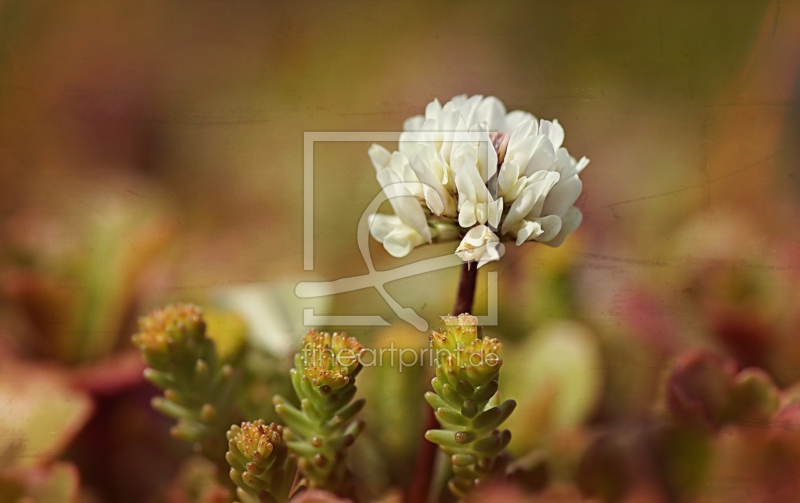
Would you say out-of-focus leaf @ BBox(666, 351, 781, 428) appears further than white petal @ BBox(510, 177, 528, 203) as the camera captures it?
Yes

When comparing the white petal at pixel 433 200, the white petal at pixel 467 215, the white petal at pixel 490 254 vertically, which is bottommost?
the white petal at pixel 490 254

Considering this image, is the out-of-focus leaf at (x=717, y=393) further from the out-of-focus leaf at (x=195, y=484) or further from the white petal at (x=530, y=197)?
the out-of-focus leaf at (x=195, y=484)

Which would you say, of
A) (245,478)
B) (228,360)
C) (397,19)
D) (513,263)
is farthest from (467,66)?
(245,478)

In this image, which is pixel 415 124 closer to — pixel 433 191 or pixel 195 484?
pixel 433 191

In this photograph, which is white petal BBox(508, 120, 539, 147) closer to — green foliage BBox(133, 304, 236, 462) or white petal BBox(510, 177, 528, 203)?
white petal BBox(510, 177, 528, 203)

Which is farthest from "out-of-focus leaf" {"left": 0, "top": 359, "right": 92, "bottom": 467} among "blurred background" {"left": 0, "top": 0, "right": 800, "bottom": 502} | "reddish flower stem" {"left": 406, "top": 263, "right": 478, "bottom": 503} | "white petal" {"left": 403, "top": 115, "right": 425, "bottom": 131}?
"white petal" {"left": 403, "top": 115, "right": 425, "bottom": 131}

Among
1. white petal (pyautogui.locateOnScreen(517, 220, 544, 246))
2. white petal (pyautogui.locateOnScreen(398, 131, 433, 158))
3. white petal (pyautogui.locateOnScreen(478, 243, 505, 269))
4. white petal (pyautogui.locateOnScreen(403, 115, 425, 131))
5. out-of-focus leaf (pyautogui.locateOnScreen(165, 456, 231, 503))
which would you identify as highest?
white petal (pyautogui.locateOnScreen(403, 115, 425, 131))

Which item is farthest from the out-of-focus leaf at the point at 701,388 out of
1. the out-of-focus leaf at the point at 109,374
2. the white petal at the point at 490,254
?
the out-of-focus leaf at the point at 109,374
